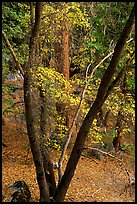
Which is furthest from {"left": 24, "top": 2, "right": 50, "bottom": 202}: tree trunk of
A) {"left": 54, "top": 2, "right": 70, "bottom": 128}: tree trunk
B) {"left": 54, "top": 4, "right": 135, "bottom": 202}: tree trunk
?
{"left": 54, "top": 2, "right": 70, "bottom": 128}: tree trunk

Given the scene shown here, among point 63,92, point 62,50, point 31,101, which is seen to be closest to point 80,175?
point 63,92

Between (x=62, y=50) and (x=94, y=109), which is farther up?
(x=62, y=50)

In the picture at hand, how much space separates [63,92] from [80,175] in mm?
3633

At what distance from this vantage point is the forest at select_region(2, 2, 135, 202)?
5.84m

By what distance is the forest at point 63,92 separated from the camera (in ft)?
19.2

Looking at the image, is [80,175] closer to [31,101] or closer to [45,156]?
[45,156]

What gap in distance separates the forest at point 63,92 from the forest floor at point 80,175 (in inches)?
1.2

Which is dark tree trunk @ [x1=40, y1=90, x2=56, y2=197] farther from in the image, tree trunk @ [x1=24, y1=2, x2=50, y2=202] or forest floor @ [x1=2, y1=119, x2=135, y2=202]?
forest floor @ [x1=2, y1=119, x2=135, y2=202]

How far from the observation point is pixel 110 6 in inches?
301

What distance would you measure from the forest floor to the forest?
30 millimetres

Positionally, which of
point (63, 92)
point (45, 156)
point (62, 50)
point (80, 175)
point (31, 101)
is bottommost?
point (80, 175)

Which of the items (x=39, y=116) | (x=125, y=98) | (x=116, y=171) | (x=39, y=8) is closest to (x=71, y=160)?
(x=39, y=116)

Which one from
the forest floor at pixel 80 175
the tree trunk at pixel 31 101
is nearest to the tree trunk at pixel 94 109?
the tree trunk at pixel 31 101

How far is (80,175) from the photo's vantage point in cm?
1002
